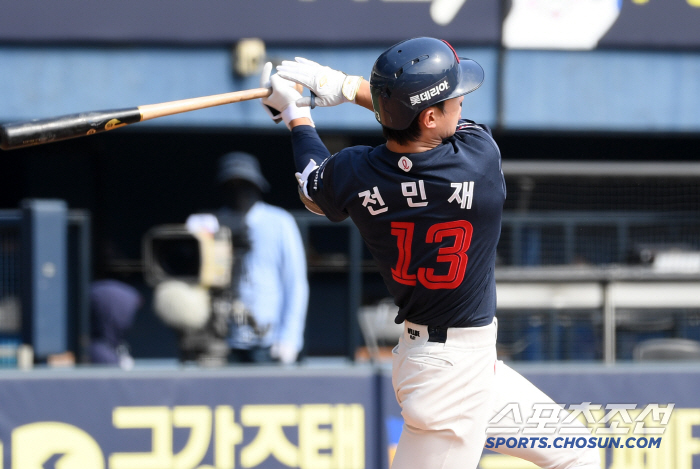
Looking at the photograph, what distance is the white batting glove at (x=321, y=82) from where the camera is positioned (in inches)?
126

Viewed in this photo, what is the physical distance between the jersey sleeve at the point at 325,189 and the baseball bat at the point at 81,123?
47 centimetres

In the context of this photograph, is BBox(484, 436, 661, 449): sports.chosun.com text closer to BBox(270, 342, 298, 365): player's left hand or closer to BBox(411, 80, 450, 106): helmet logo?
BBox(411, 80, 450, 106): helmet logo

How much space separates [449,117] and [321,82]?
2.12 ft

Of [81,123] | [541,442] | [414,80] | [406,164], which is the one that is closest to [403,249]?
[406,164]

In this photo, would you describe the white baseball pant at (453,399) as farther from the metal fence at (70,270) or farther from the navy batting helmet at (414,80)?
the metal fence at (70,270)

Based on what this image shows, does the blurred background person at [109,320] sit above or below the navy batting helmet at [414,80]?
below

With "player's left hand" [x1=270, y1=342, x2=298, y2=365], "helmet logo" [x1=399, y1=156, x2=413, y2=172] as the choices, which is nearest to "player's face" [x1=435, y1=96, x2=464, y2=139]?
"helmet logo" [x1=399, y1=156, x2=413, y2=172]

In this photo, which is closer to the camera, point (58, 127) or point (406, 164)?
point (406, 164)

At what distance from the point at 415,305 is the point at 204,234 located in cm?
309

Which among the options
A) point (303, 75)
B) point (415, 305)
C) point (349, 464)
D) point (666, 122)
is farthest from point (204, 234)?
point (666, 122)

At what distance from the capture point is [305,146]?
10.3 ft

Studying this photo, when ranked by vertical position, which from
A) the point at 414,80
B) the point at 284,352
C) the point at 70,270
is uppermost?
the point at 414,80

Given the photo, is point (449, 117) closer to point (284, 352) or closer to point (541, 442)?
point (541, 442)

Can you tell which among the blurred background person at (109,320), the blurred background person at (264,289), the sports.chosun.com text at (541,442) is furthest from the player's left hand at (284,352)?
the sports.chosun.com text at (541,442)
